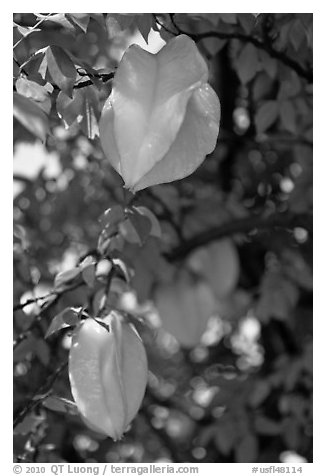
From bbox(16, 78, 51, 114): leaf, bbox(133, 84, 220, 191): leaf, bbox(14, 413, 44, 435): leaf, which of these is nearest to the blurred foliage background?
bbox(14, 413, 44, 435): leaf

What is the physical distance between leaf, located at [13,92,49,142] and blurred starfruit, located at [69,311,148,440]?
0.30m

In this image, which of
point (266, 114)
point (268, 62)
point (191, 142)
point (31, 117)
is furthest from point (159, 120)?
point (266, 114)

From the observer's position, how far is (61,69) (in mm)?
1110

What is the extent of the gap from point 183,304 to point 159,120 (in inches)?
66.4

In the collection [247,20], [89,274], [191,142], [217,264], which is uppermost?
[191,142]

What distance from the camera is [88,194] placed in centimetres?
260

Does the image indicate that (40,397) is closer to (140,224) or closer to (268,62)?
(140,224)

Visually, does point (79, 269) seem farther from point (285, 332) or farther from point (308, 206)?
point (285, 332)

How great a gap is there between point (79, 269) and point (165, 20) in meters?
0.45

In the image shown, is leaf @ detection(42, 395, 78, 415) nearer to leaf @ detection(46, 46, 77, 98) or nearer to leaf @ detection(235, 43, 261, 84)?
leaf @ detection(46, 46, 77, 98)

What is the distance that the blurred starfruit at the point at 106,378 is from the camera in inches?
41.7

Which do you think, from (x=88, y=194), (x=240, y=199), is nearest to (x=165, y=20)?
(x=88, y=194)

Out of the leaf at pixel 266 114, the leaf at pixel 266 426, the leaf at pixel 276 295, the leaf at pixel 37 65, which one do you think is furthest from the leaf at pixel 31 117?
the leaf at pixel 266 426

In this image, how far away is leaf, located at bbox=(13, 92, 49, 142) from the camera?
89 cm
